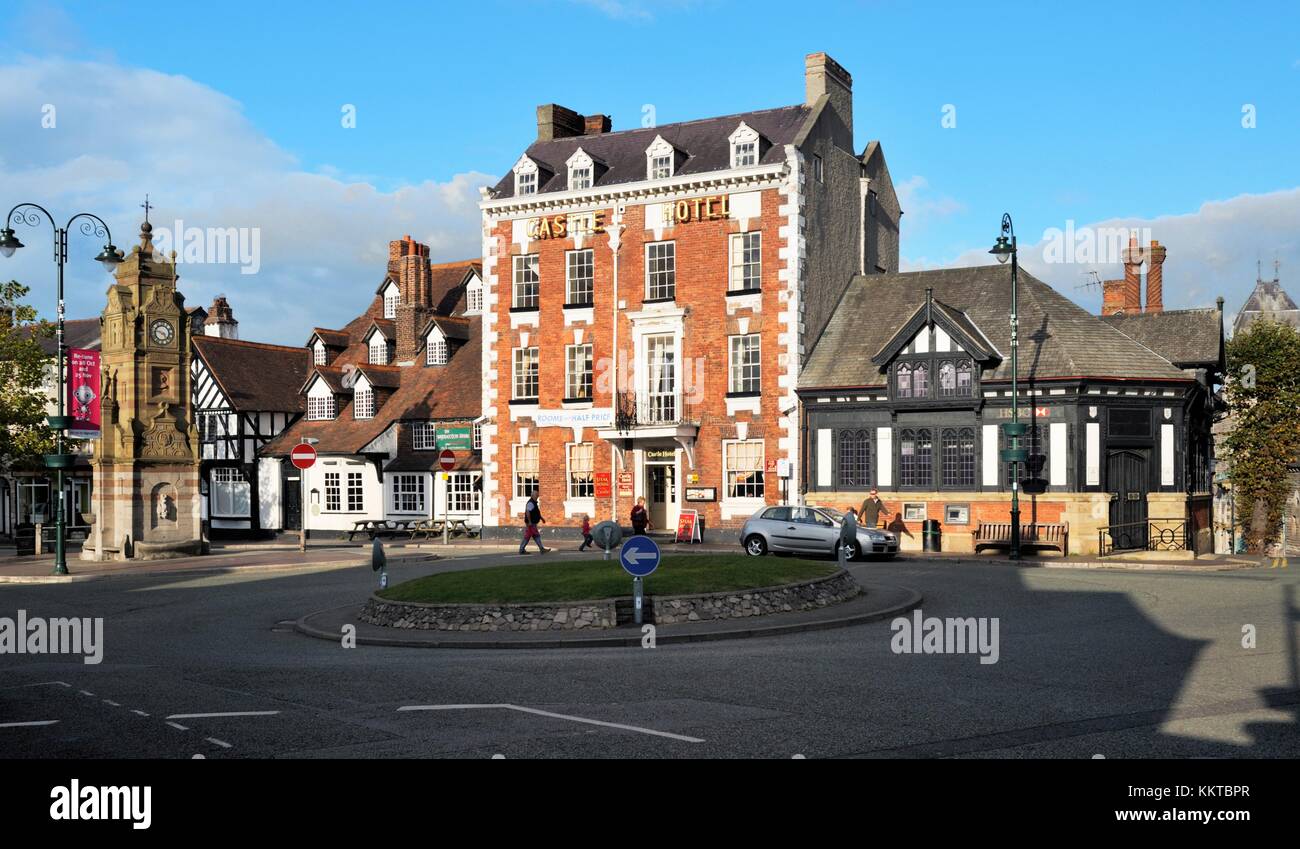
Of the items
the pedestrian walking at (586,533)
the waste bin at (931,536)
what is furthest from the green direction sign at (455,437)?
the waste bin at (931,536)

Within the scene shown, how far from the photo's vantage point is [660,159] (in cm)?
4306

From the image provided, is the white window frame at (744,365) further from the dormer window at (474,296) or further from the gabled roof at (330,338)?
the gabled roof at (330,338)

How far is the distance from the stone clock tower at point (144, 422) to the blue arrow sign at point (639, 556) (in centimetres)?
2356

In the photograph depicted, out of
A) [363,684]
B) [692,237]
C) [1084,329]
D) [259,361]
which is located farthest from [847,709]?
[259,361]

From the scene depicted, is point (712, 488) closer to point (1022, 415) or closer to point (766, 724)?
point (1022, 415)

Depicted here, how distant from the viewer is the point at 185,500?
3747cm

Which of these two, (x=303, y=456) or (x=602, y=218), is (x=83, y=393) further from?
(x=602, y=218)

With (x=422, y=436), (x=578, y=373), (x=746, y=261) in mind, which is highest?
(x=746, y=261)

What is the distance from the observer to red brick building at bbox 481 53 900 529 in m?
40.8

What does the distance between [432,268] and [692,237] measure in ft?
69.5

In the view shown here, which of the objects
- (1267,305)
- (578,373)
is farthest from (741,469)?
(1267,305)

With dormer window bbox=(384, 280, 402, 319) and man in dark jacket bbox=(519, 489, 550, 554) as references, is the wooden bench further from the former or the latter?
dormer window bbox=(384, 280, 402, 319)

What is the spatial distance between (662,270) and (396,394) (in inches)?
616

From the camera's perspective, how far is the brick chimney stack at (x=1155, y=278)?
44.4 meters
